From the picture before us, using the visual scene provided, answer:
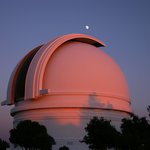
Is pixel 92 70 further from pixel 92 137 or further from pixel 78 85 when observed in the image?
pixel 92 137

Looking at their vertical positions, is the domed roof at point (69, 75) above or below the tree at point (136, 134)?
above

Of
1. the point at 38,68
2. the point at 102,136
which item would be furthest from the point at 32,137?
the point at 38,68

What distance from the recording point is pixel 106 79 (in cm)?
3056

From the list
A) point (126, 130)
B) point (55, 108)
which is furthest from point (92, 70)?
point (126, 130)

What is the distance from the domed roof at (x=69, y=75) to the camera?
1148 inches

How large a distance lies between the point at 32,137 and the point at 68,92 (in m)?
5.93

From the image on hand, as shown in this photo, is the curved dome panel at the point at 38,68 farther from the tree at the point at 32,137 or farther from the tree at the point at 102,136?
the tree at the point at 102,136

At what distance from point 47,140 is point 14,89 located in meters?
10.2

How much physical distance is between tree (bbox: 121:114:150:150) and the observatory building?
4791 millimetres

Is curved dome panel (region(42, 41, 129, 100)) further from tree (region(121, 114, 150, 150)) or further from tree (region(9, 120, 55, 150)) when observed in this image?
tree (region(121, 114, 150, 150))

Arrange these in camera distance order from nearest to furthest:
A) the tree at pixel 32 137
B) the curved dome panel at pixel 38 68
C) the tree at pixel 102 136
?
the tree at pixel 102 136, the tree at pixel 32 137, the curved dome panel at pixel 38 68

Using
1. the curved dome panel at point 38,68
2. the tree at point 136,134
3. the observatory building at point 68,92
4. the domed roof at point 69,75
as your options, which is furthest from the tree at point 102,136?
the curved dome panel at point 38,68

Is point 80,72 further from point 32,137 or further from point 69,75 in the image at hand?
point 32,137

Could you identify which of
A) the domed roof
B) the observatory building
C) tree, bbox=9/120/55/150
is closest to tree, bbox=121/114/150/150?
the observatory building
